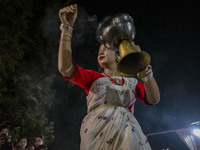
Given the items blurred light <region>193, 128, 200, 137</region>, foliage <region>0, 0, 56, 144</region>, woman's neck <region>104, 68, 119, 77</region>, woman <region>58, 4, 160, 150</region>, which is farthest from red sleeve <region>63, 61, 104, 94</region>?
foliage <region>0, 0, 56, 144</region>

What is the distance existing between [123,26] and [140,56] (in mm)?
426

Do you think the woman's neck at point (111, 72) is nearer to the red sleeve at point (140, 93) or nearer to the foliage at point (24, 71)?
the red sleeve at point (140, 93)

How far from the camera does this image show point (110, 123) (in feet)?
5.50

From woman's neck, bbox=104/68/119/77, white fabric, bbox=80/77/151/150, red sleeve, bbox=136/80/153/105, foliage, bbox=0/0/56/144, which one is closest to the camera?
A: white fabric, bbox=80/77/151/150

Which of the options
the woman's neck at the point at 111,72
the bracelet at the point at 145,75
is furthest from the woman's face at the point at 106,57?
the bracelet at the point at 145,75

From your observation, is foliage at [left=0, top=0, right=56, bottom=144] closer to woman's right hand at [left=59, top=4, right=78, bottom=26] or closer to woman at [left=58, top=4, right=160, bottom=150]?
woman's right hand at [left=59, top=4, right=78, bottom=26]

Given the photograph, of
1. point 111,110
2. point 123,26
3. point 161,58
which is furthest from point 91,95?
→ point 161,58

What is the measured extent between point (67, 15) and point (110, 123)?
47.5 inches

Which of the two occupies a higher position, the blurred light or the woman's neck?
the woman's neck

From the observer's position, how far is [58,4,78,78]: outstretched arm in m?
1.78

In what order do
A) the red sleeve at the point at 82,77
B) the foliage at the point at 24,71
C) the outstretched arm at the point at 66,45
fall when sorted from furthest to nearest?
the foliage at the point at 24,71 < the red sleeve at the point at 82,77 < the outstretched arm at the point at 66,45

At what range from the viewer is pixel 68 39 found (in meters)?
1.84

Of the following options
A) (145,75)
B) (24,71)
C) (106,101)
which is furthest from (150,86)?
(24,71)

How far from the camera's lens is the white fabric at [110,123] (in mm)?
1563
